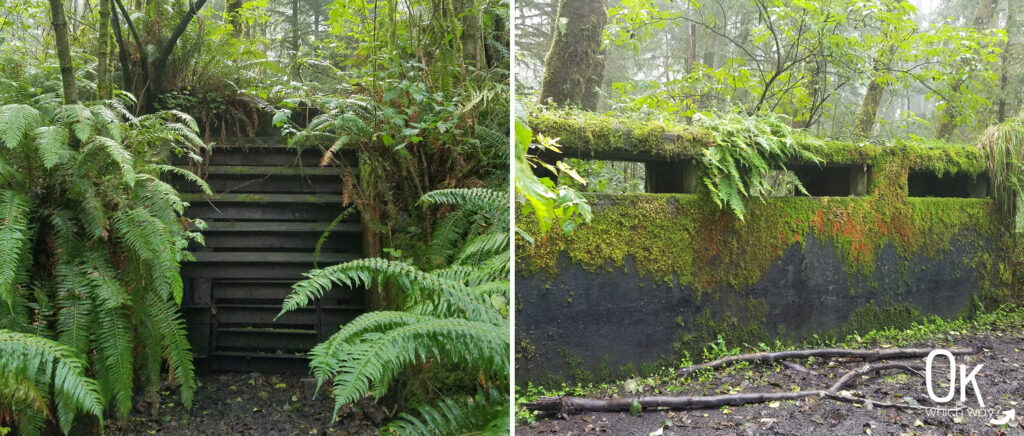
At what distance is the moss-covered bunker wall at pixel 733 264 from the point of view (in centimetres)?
135

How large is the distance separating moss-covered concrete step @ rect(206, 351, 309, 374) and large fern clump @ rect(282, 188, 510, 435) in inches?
38.8

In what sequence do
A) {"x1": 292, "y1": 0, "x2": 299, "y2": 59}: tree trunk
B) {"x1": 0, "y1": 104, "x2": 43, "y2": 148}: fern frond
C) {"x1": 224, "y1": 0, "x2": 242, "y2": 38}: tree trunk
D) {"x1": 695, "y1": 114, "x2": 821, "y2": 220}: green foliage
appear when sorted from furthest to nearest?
{"x1": 224, "y1": 0, "x2": 242, "y2": 38}: tree trunk < {"x1": 292, "y1": 0, "x2": 299, "y2": 59}: tree trunk < {"x1": 695, "y1": 114, "x2": 821, "y2": 220}: green foliage < {"x1": 0, "y1": 104, "x2": 43, "y2": 148}: fern frond

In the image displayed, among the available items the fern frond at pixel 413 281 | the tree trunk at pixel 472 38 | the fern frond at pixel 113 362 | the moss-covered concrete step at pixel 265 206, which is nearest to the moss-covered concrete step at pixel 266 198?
the moss-covered concrete step at pixel 265 206

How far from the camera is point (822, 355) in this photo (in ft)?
4.41

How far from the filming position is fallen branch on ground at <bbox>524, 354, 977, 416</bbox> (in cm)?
107

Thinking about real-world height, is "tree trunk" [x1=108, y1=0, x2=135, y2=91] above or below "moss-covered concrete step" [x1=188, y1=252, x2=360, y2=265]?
above

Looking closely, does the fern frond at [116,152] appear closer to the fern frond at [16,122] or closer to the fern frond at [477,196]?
the fern frond at [16,122]

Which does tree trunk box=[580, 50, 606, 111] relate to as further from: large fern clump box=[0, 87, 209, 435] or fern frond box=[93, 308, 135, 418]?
fern frond box=[93, 308, 135, 418]

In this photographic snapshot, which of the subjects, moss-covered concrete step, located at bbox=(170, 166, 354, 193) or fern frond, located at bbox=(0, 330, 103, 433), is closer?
fern frond, located at bbox=(0, 330, 103, 433)

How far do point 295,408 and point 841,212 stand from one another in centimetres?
170

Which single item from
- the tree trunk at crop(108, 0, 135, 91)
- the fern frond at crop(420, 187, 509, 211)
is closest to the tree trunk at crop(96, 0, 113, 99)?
the tree trunk at crop(108, 0, 135, 91)

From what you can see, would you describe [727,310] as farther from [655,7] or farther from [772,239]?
[655,7]

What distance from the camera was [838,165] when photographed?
5.64 ft

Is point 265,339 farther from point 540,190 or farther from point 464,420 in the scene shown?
point 540,190
